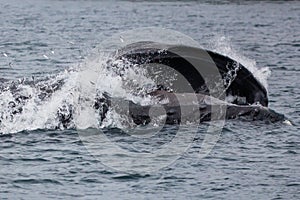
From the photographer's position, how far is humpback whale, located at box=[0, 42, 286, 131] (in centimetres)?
1753

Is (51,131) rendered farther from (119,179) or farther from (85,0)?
(85,0)

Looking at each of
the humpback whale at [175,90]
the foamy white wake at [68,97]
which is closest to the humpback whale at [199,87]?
the humpback whale at [175,90]

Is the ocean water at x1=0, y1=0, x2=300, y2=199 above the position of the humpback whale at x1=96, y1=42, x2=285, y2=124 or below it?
below

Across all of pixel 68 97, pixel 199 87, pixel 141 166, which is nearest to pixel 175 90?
pixel 199 87

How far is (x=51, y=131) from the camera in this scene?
56.3 feet

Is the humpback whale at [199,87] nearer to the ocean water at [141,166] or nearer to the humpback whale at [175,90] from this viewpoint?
the humpback whale at [175,90]

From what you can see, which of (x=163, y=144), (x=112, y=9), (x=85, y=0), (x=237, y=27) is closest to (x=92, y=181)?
(x=163, y=144)

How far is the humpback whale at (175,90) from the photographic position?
57.5 ft

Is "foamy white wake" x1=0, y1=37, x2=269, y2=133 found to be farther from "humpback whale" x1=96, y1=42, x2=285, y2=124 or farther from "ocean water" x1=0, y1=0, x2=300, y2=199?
"humpback whale" x1=96, y1=42, x2=285, y2=124

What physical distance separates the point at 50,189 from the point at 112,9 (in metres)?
41.4

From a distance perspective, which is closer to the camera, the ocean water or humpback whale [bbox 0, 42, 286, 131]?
the ocean water

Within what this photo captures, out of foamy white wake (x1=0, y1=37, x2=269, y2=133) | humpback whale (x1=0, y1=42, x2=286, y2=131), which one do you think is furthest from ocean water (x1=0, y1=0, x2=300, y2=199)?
humpback whale (x1=0, y1=42, x2=286, y2=131)

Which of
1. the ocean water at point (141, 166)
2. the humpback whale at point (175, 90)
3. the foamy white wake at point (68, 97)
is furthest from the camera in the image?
the humpback whale at point (175, 90)

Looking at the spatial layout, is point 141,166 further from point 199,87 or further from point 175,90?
point 199,87
